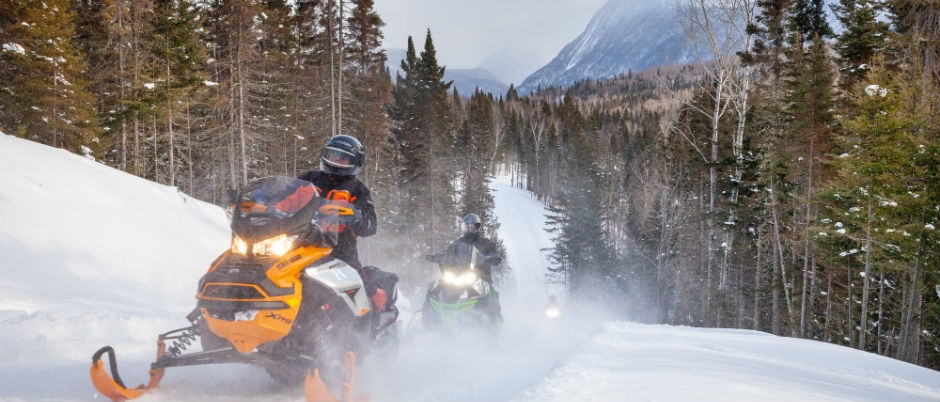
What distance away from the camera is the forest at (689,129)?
46.0 feet

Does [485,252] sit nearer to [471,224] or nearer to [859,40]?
[471,224]

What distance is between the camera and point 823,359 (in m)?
6.54

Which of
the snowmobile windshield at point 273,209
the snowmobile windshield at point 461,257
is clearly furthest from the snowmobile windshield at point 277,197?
the snowmobile windshield at point 461,257

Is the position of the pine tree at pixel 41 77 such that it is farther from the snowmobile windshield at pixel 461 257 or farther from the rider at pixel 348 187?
the rider at pixel 348 187

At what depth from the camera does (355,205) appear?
425cm

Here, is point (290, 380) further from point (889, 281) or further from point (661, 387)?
point (889, 281)

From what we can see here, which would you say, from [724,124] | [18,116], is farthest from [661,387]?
[724,124]

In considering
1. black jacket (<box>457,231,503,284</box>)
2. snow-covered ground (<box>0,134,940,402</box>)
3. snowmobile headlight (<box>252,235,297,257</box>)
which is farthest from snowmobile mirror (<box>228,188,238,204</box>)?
black jacket (<box>457,231,503,284</box>)

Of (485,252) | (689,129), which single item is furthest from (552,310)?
(689,129)

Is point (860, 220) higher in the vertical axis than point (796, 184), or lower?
lower

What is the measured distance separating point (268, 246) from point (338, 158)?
147 cm

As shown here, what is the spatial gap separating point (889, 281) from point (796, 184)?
15.4 ft

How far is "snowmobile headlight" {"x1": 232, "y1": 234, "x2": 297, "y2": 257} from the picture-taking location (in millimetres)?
3068

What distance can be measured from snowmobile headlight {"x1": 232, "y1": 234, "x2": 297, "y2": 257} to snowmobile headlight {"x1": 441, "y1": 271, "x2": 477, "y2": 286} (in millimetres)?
3876
